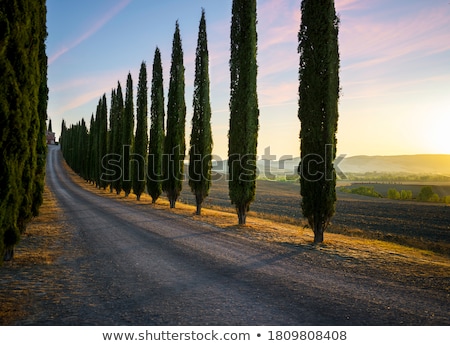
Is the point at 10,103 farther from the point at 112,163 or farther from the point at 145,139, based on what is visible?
the point at 112,163

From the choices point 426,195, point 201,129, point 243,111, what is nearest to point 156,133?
point 201,129

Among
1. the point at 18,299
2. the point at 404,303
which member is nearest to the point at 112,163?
the point at 18,299

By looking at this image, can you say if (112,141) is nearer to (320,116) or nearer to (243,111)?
(243,111)

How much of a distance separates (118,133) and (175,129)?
16.2 metres

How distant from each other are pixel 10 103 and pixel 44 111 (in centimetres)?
792

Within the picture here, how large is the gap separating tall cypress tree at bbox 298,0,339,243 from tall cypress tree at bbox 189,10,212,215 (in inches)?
386

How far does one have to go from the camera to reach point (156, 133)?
1151 inches

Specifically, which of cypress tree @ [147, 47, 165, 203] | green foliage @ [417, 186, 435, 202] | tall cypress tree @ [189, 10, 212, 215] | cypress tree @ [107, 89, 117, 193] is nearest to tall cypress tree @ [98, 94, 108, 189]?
cypress tree @ [107, 89, 117, 193]

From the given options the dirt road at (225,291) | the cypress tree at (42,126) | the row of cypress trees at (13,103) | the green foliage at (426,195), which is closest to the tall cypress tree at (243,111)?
the dirt road at (225,291)

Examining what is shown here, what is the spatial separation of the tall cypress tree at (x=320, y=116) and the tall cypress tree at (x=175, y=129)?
14038mm

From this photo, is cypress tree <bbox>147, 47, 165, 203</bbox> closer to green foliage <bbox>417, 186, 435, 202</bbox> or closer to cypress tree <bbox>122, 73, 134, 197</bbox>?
cypress tree <bbox>122, 73, 134, 197</bbox>

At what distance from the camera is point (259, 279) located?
263 inches

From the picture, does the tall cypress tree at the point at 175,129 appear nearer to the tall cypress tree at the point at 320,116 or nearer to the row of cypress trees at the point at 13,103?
the tall cypress tree at the point at 320,116

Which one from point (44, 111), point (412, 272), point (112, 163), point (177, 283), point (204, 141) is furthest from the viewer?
point (112, 163)
